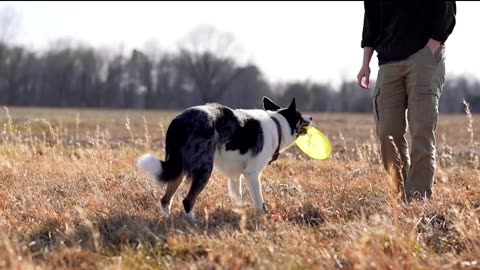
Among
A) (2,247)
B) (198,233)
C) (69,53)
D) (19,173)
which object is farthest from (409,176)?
(69,53)

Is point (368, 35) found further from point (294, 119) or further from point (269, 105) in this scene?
point (269, 105)

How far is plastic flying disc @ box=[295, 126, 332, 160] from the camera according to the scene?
737 centimetres

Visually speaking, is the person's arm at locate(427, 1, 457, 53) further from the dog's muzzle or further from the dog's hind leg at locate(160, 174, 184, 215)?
the dog's hind leg at locate(160, 174, 184, 215)

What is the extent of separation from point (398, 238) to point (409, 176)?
182cm

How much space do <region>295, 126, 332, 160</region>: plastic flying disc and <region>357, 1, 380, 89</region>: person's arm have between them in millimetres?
1373

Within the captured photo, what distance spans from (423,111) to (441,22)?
89 cm

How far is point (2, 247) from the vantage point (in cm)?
400

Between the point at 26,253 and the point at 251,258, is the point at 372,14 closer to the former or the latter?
the point at 251,258

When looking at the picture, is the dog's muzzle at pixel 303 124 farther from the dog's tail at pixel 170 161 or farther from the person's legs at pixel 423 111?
the dog's tail at pixel 170 161

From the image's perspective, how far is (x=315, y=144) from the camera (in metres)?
7.59

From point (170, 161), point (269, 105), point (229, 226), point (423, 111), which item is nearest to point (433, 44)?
point (423, 111)

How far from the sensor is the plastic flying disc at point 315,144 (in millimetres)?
7371

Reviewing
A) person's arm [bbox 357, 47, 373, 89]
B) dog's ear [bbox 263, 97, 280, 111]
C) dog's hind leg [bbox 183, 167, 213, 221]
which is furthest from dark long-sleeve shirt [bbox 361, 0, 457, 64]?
dog's hind leg [bbox 183, 167, 213, 221]

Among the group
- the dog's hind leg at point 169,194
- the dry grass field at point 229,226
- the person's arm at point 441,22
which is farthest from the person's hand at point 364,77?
Result: the dog's hind leg at point 169,194
